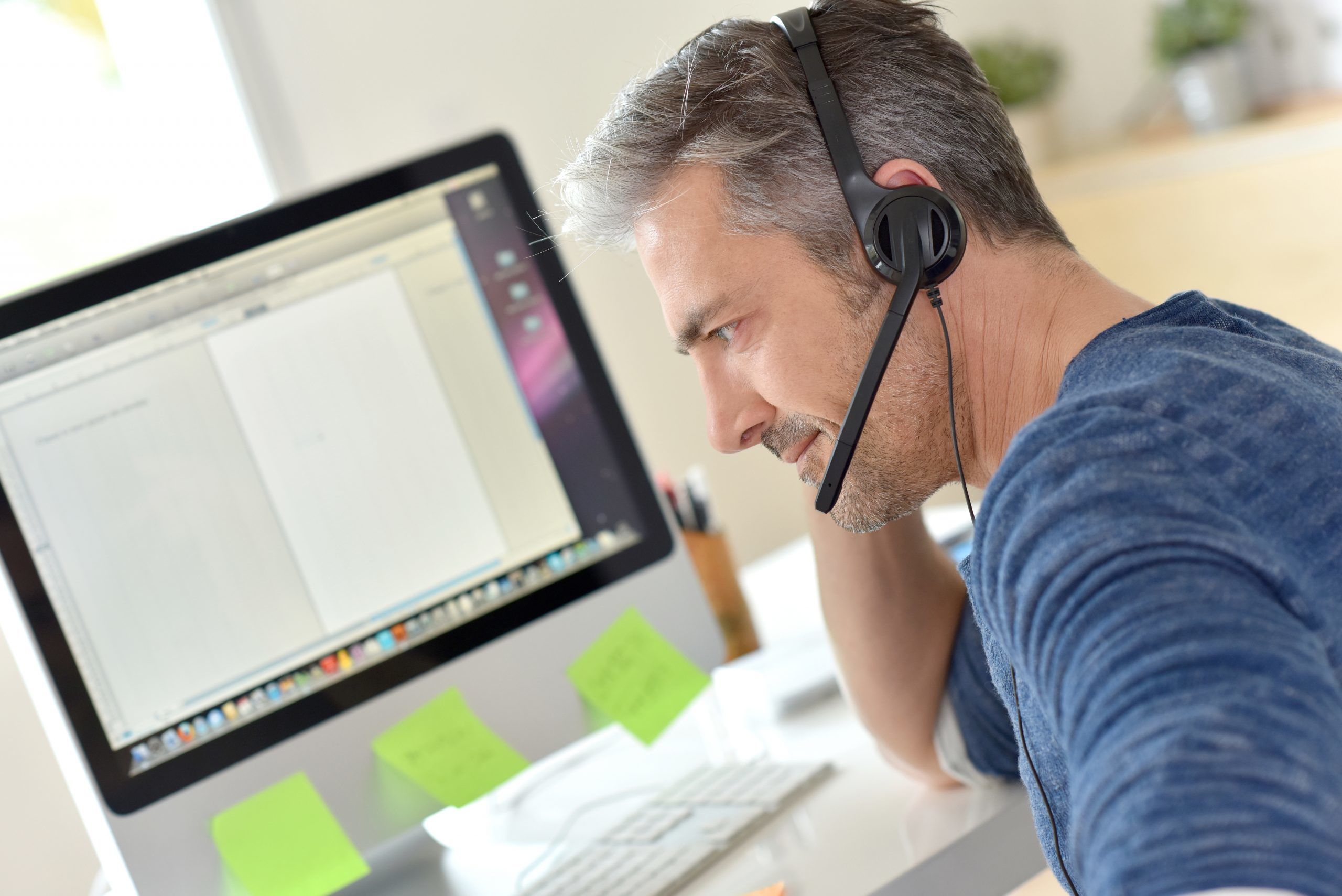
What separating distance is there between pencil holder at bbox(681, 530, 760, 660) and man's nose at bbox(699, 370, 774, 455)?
1.37ft

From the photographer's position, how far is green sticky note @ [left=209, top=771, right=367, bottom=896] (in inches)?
32.8

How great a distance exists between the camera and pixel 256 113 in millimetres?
1890

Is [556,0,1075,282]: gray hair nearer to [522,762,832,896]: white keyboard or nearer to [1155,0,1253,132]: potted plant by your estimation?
[522,762,832,896]: white keyboard

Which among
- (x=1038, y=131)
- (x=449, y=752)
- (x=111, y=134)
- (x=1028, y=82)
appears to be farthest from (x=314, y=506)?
(x=1038, y=131)

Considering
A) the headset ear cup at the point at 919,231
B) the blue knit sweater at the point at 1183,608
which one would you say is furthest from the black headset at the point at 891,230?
the blue knit sweater at the point at 1183,608

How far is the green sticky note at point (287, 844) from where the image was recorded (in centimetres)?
83

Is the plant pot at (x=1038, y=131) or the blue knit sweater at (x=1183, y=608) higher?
the plant pot at (x=1038, y=131)

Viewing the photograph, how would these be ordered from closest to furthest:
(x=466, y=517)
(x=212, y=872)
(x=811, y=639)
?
(x=212, y=872), (x=466, y=517), (x=811, y=639)

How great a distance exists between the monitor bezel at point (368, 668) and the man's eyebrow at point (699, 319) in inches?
11.1

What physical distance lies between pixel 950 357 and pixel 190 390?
1.80ft

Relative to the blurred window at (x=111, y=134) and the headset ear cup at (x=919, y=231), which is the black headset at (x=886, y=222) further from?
the blurred window at (x=111, y=134)

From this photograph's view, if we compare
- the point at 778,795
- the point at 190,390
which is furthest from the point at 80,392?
the point at 778,795

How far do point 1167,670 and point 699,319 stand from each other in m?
0.39

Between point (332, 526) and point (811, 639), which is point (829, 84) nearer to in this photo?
point (332, 526)
